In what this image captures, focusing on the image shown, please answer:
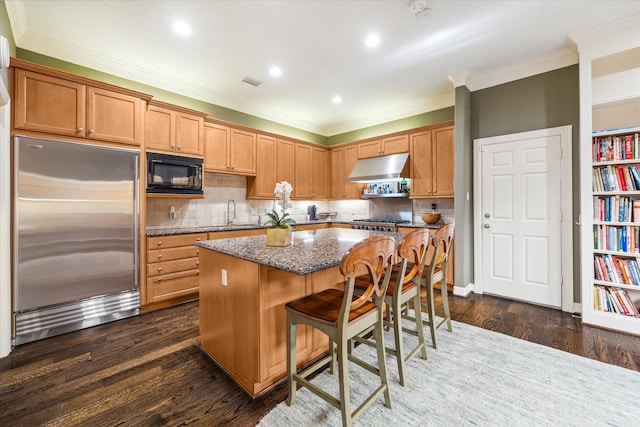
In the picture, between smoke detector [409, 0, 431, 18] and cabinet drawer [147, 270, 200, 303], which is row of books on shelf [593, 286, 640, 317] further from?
cabinet drawer [147, 270, 200, 303]

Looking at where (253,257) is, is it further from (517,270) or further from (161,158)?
(517,270)

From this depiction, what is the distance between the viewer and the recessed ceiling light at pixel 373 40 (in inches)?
109

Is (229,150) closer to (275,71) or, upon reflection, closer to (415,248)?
(275,71)

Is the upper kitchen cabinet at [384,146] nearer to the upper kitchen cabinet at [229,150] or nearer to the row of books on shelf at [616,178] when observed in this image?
the upper kitchen cabinet at [229,150]

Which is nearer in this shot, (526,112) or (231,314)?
(231,314)

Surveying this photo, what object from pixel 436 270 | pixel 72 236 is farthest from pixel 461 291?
pixel 72 236

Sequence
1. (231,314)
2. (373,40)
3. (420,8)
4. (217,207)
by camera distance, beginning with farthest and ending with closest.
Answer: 1. (217,207)
2. (373,40)
3. (420,8)
4. (231,314)

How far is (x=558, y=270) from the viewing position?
10.4 ft

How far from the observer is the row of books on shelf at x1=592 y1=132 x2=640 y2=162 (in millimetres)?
2617

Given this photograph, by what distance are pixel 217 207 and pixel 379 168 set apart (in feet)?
9.09

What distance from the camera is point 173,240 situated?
3.27 m

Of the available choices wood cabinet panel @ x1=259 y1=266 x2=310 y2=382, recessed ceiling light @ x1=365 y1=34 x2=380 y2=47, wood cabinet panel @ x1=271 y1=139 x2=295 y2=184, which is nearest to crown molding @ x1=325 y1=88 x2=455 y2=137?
wood cabinet panel @ x1=271 y1=139 x2=295 y2=184

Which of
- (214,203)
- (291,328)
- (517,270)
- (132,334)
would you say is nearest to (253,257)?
(291,328)

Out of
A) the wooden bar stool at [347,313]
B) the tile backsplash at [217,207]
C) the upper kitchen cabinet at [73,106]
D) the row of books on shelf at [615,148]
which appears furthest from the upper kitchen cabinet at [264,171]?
the row of books on shelf at [615,148]
